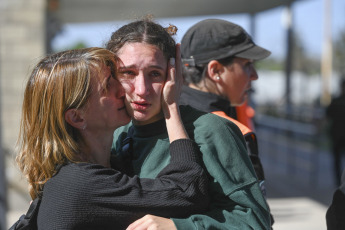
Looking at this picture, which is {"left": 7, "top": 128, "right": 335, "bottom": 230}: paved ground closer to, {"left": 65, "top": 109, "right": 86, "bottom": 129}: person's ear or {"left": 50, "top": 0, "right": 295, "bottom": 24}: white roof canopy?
{"left": 50, "top": 0, "right": 295, "bottom": 24}: white roof canopy

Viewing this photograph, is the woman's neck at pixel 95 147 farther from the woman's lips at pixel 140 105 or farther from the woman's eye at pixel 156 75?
the woman's eye at pixel 156 75

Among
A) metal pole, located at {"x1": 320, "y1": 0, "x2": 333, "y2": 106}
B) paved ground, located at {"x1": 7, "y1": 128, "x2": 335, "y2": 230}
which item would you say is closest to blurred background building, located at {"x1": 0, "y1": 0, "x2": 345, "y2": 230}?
paved ground, located at {"x1": 7, "y1": 128, "x2": 335, "y2": 230}

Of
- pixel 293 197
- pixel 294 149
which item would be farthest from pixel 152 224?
pixel 294 149

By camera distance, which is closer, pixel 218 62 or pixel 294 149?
pixel 218 62

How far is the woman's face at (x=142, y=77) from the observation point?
1671 millimetres

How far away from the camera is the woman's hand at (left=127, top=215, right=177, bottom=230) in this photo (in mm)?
1503

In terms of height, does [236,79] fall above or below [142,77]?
below

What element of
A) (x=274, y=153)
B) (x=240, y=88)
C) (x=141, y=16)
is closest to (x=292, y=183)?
(x=274, y=153)

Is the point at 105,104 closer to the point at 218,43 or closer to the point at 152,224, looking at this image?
the point at 152,224

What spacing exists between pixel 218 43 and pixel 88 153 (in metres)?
0.84

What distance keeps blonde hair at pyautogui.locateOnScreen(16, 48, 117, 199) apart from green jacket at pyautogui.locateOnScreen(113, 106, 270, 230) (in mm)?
263

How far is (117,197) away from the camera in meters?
1.54

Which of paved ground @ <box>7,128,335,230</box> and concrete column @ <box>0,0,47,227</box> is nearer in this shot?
paved ground @ <box>7,128,335,230</box>

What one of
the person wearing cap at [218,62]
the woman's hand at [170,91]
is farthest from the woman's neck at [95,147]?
the person wearing cap at [218,62]
